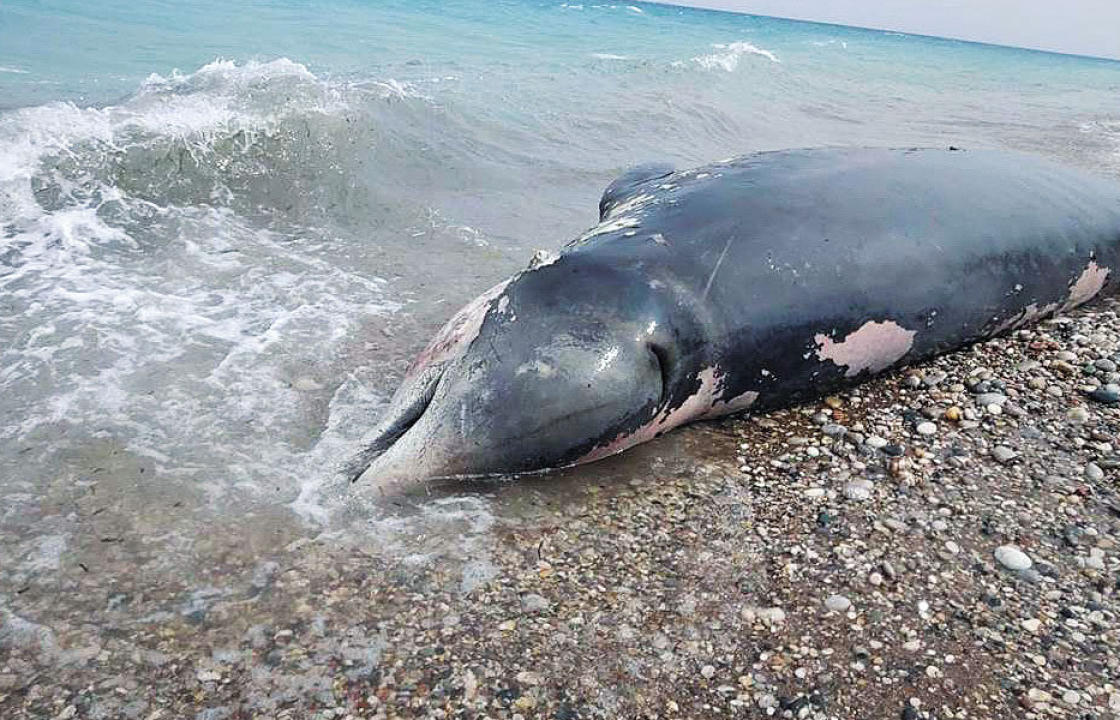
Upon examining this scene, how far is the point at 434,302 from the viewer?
18.5ft

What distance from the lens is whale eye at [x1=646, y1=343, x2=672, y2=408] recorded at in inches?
145

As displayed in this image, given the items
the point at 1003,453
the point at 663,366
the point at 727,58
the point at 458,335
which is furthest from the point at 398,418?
the point at 727,58

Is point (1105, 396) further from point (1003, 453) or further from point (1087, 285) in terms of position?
point (1087, 285)

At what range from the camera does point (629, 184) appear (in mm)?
5418

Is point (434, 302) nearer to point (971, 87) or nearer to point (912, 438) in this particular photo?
point (912, 438)

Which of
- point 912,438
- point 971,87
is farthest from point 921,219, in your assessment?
point 971,87

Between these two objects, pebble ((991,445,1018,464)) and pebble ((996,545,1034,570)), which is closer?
pebble ((996,545,1034,570))

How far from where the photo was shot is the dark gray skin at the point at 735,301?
359cm

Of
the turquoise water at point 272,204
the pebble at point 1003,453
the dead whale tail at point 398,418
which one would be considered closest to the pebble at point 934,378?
the pebble at point 1003,453

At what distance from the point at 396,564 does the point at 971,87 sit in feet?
86.1

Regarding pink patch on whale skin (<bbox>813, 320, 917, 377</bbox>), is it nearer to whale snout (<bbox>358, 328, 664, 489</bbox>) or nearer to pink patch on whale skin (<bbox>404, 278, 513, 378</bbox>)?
whale snout (<bbox>358, 328, 664, 489</bbox>)

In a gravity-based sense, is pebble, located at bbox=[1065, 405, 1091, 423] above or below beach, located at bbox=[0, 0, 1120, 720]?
above

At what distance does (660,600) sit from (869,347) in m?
1.87

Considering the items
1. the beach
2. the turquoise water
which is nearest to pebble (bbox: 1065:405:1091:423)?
the beach
